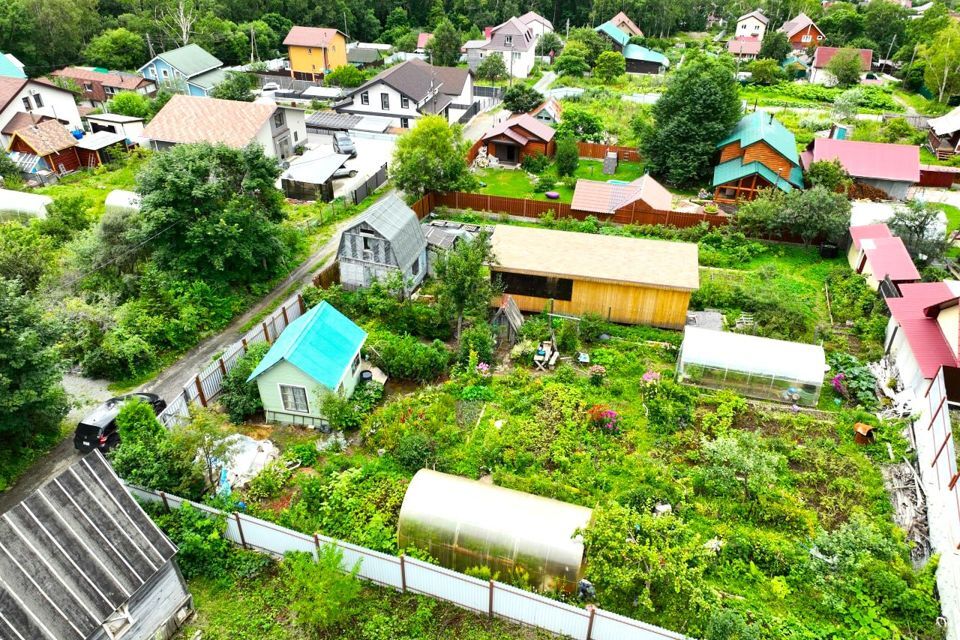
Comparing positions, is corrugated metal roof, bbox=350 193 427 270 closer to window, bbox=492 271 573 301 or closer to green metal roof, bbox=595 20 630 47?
window, bbox=492 271 573 301

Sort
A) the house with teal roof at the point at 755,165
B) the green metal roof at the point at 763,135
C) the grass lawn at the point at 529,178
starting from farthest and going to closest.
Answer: the grass lawn at the point at 529,178 → the green metal roof at the point at 763,135 → the house with teal roof at the point at 755,165

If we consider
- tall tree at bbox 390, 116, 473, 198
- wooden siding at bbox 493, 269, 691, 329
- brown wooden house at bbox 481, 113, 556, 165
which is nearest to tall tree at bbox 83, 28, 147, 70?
brown wooden house at bbox 481, 113, 556, 165

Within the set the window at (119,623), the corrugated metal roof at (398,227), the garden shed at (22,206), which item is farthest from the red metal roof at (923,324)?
the garden shed at (22,206)

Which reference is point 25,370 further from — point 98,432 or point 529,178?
point 529,178

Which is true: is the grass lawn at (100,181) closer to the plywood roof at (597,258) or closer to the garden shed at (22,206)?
the garden shed at (22,206)

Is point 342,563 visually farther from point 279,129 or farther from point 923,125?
point 923,125

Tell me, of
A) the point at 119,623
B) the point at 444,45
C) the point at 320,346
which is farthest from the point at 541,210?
the point at 444,45
